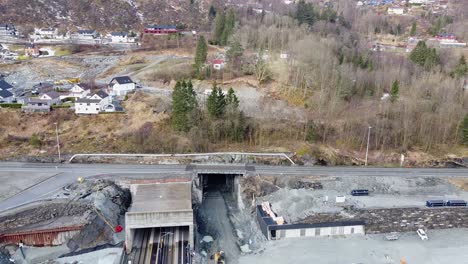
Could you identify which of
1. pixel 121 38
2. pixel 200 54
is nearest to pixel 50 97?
pixel 200 54

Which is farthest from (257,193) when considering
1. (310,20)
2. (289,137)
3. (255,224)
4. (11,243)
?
(310,20)

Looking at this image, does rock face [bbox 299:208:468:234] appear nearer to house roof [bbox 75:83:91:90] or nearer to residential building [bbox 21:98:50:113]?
residential building [bbox 21:98:50:113]

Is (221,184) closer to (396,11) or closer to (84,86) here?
(84,86)

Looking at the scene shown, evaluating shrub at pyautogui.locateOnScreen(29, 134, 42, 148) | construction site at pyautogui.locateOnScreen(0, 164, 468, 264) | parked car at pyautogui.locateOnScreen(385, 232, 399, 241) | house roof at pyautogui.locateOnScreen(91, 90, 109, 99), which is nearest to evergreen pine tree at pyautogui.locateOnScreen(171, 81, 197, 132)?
construction site at pyautogui.locateOnScreen(0, 164, 468, 264)

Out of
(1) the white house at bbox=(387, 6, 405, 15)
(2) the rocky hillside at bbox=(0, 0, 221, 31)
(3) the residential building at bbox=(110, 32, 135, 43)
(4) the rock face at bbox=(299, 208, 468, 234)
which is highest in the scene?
(1) the white house at bbox=(387, 6, 405, 15)

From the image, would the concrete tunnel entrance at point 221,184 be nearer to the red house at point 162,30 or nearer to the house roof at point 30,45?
the red house at point 162,30

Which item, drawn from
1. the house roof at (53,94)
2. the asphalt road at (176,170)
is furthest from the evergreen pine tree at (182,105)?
the house roof at (53,94)

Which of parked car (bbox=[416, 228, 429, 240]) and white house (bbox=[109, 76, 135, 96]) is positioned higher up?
white house (bbox=[109, 76, 135, 96])
